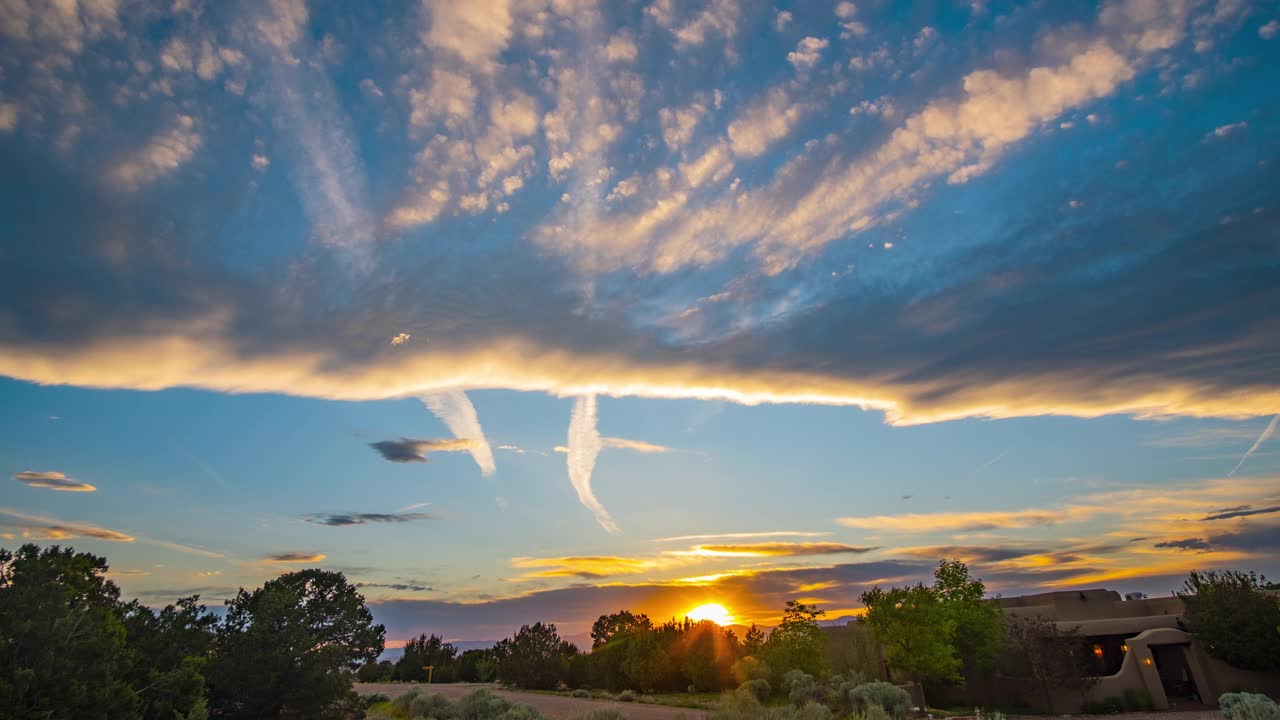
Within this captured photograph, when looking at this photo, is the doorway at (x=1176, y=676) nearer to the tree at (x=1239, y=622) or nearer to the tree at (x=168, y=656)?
the tree at (x=1239, y=622)

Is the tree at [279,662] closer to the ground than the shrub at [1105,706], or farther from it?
farther from it

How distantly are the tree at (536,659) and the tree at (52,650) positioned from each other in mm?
43931

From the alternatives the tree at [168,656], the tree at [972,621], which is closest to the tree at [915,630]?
the tree at [972,621]

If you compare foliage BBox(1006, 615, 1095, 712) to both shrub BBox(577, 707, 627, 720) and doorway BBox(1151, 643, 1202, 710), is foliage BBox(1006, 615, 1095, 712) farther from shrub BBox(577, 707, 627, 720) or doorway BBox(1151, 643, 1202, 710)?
shrub BBox(577, 707, 627, 720)

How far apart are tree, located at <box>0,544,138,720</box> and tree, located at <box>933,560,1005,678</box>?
3444 cm

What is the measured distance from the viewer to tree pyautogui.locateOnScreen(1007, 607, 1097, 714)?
92.4ft

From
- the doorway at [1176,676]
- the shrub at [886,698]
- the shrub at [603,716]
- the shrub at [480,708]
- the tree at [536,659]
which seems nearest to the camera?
the shrub at [603,716]

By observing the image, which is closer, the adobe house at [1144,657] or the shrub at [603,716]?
the shrub at [603,716]

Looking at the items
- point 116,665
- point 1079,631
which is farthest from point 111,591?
point 1079,631

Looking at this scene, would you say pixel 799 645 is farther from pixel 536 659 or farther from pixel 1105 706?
pixel 536 659

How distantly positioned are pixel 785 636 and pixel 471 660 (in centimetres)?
5195

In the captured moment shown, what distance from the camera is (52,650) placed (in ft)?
36.4

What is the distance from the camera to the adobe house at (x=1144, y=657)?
27.8m

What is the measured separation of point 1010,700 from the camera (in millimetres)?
31219
